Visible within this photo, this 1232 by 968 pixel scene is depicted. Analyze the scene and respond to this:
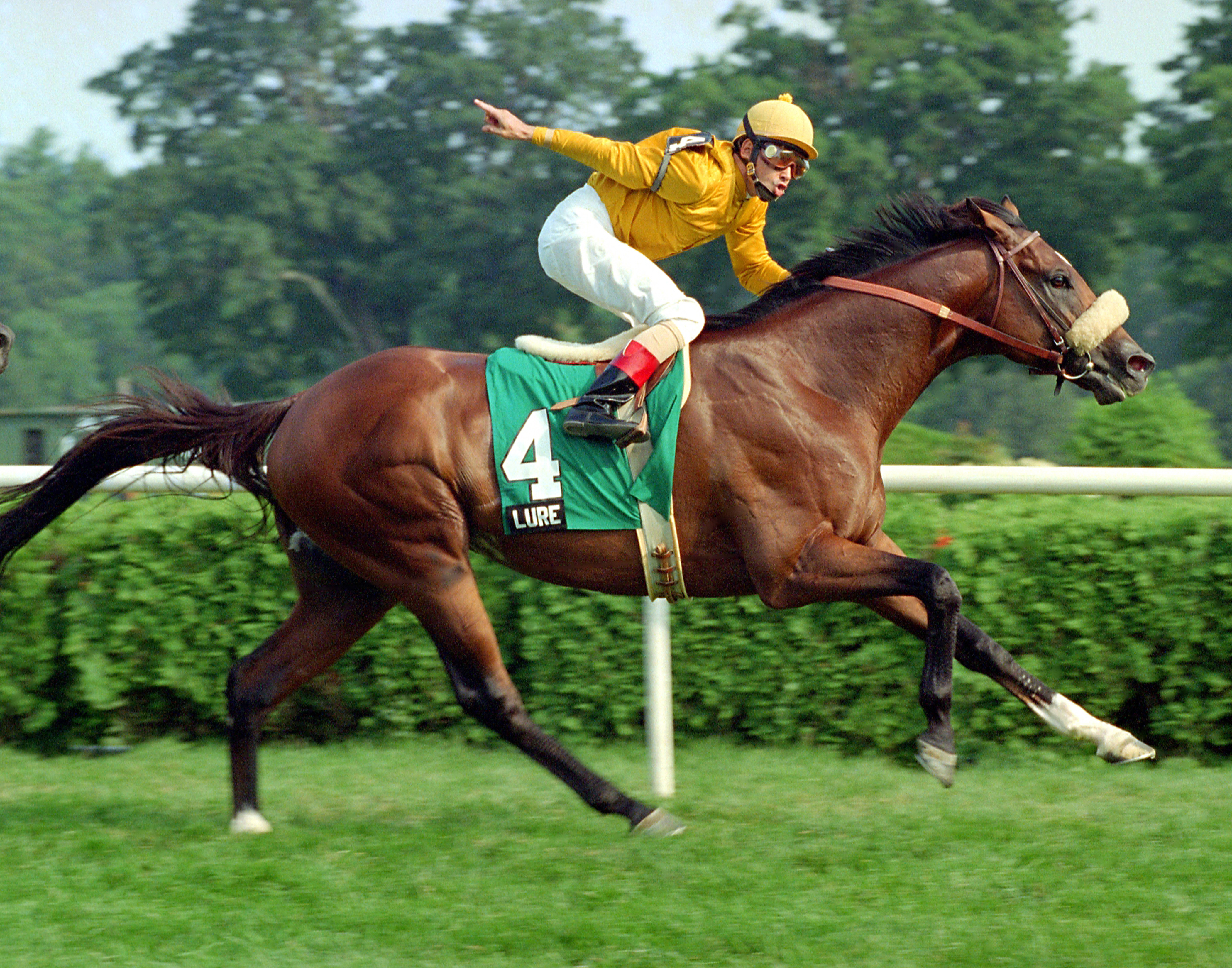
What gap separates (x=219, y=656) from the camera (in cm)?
548

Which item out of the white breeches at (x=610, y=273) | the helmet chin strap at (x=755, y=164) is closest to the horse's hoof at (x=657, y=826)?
the white breeches at (x=610, y=273)

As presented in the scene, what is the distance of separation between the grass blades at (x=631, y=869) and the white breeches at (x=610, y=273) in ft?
4.72

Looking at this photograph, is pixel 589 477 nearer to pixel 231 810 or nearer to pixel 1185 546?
pixel 231 810

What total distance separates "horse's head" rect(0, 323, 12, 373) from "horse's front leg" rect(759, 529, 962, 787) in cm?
226

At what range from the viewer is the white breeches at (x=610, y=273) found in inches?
165

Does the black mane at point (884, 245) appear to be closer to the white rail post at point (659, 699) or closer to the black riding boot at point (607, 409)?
the black riding boot at point (607, 409)

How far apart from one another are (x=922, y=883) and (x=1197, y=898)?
0.63 m

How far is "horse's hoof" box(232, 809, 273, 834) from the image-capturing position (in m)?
4.33

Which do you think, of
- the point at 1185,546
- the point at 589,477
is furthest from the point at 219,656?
the point at 1185,546

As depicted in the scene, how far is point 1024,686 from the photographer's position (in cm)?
414

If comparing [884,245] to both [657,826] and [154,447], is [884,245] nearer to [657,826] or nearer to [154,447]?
[657,826]

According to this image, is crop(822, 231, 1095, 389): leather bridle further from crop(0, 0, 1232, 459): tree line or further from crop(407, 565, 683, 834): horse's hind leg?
crop(0, 0, 1232, 459): tree line

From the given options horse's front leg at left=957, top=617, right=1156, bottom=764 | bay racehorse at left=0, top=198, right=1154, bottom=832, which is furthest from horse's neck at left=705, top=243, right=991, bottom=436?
horse's front leg at left=957, top=617, right=1156, bottom=764

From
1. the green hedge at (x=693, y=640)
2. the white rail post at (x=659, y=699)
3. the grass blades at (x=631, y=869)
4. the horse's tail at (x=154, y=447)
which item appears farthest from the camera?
the green hedge at (x=693, y=640)
